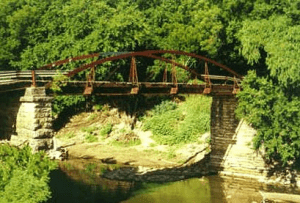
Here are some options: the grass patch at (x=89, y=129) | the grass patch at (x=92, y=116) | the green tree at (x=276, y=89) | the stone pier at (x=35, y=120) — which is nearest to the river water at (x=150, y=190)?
the green tree at (x=276, y=89)

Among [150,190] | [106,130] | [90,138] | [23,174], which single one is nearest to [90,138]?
[90,138]

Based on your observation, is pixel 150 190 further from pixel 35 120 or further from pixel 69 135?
pixel 69 135

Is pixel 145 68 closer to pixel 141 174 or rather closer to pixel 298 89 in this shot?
pixel 141 174

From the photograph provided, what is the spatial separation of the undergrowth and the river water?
23.9ft

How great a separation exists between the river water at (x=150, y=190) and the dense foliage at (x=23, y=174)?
10.4 m

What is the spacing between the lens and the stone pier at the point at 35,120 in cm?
1886

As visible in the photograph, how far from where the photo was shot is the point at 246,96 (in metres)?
32.2

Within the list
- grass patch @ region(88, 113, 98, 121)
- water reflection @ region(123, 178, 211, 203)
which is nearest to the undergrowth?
grass patch @ region(88, 113, 98, 121)

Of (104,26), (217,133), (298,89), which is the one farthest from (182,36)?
(298,89)

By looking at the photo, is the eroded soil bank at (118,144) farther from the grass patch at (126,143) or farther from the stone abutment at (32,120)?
the stone abutment at (32,120)

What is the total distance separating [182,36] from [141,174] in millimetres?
16155

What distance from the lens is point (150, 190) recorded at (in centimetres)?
3108

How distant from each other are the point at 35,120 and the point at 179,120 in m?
27.2

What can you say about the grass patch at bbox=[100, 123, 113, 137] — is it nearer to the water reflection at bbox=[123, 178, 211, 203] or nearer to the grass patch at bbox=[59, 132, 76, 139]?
the grass patch at bbox=[59, 132, 76, 139]
